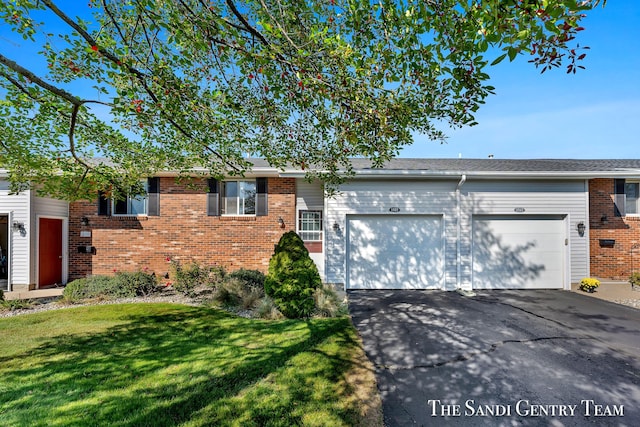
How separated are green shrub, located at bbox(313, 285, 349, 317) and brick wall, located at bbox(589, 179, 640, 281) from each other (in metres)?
9.11

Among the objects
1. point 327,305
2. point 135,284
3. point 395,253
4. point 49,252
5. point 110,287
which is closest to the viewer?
point 327,305

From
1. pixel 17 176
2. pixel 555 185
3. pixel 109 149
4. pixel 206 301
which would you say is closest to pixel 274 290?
pixel 206 301

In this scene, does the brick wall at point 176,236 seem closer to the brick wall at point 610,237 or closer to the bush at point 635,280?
the brick wall at point 610,237

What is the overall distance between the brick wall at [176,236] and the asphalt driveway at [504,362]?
14.4ft

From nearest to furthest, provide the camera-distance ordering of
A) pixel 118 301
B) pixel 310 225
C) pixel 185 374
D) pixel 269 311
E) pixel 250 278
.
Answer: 1. pixel 185 374
2. pixel 269 311
3. pixel 118 301
4. pixel 250 278
5. pixel 310 225

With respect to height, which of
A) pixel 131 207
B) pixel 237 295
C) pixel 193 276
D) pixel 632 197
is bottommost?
pixel 237 295

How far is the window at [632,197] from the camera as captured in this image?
384 inches

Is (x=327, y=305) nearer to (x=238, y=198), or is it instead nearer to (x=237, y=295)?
(x=237, y=295)

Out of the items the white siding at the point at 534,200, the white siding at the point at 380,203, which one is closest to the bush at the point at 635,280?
the white siding at the point at 534,200

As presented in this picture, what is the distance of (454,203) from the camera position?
29.1 feet

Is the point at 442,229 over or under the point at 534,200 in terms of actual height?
under

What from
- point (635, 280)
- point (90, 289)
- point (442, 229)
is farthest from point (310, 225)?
point (635, 280)

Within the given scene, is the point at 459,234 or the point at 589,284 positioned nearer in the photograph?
the point at 589,284

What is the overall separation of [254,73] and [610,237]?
12.3 m
